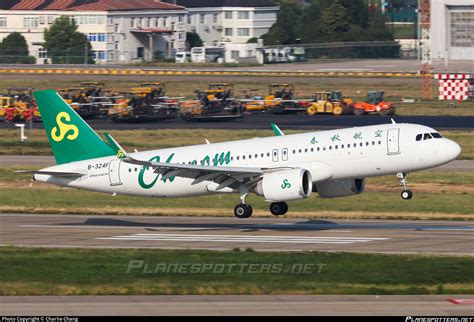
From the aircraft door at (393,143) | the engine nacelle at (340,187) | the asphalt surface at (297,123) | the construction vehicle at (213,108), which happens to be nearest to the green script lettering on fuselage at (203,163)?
the engine nacelle at (340,187)

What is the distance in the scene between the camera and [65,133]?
2539 inches

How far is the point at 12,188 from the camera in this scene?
79.7m

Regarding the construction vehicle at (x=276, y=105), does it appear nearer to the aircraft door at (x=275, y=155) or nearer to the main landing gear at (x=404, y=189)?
the aircraft door at (x=275, y=155)

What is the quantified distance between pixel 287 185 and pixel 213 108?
6355 centimetres

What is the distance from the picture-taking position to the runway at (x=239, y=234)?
181 feet

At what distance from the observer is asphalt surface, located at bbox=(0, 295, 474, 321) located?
38.3 m

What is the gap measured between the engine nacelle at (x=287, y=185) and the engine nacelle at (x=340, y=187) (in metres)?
2.07

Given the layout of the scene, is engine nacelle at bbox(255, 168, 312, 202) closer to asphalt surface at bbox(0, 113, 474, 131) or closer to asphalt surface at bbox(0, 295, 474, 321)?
asphalt surface at bbox(0, 295, 474, 321)

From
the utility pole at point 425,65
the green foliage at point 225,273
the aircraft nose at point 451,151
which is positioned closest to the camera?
the green foliage at point 225,273

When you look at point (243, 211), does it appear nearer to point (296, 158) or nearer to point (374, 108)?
point (296, 158)

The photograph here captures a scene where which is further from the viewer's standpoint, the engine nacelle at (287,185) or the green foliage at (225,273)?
the engine nacelle at (287,185)

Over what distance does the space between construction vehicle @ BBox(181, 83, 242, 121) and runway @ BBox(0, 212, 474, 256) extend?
176 feet

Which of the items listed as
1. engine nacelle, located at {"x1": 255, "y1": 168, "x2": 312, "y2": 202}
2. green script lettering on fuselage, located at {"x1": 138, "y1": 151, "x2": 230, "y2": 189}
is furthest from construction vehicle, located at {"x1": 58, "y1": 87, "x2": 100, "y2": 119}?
engine nacelle, located at {"x1": 255, "y1": 168, "x2": 312, "y2": 202}

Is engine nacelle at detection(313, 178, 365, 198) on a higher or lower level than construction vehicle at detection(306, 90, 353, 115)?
lower
